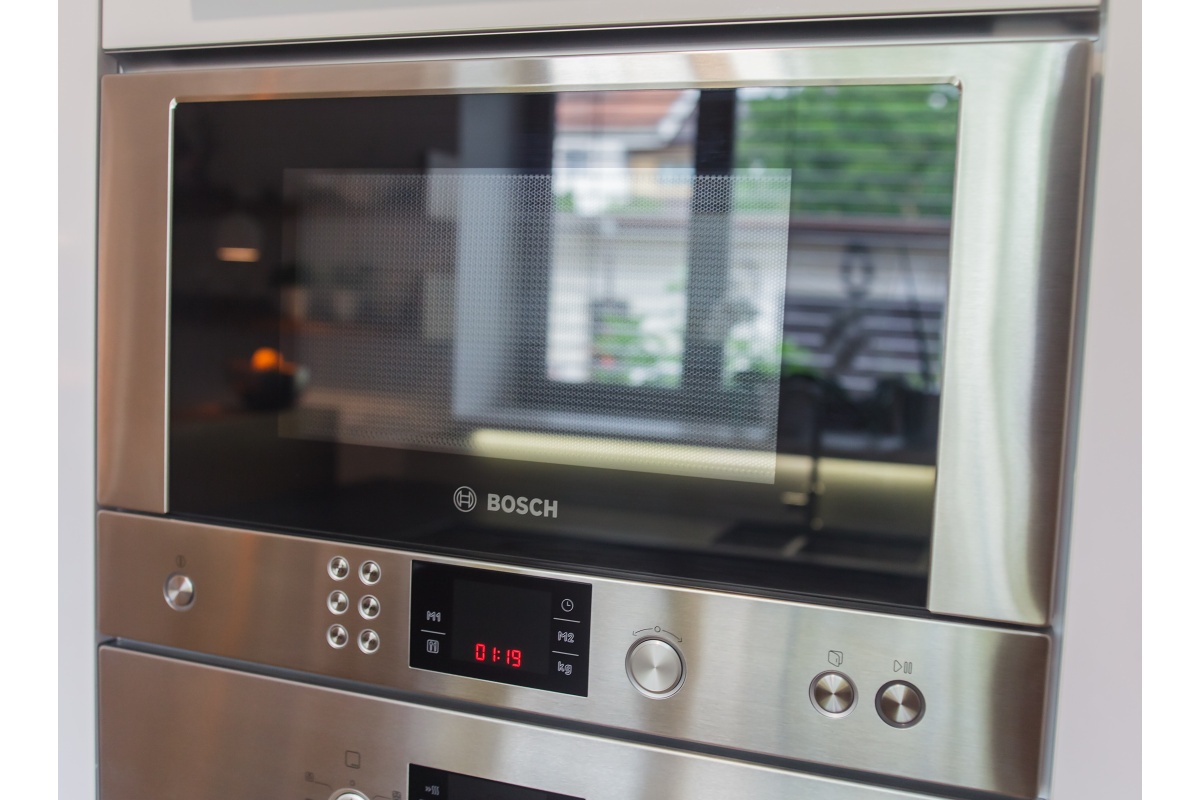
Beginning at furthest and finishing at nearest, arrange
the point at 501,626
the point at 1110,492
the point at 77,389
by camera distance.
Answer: the point at 77,389
the point at 501,626
the point at 1110,492

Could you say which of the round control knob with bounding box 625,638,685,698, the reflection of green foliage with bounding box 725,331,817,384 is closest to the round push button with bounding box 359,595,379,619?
the round control knob with bounding box 625,638,685,698

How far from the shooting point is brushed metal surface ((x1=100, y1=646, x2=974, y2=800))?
2.02 feet

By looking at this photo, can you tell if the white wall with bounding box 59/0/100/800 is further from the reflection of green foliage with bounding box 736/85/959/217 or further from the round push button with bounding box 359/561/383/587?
the reflection of green foliage with bounding box 736/85/959/217

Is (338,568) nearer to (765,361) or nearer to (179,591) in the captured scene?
(179,591)

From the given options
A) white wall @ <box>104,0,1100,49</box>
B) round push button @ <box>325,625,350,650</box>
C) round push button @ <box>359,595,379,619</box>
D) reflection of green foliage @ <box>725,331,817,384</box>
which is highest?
white wall @ <box>104,0,1100,49</box>

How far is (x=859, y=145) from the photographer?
22.0 inches

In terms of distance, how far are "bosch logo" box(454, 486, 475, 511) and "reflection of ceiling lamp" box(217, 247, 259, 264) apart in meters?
0.26

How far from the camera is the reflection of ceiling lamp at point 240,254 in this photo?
72cm

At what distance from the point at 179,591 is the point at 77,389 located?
8.1 inches

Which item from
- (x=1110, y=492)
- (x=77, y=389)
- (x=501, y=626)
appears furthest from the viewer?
(x=77, y=389)

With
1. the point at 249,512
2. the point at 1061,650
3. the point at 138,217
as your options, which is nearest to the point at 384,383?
the point at 249,512

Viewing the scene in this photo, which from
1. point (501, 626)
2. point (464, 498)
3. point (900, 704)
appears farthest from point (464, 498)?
point (900, 704)

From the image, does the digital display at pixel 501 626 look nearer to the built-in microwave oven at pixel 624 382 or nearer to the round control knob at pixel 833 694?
the built-in microwave oven at pixel 624 382

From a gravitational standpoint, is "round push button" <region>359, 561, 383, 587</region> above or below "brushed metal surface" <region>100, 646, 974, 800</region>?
above
